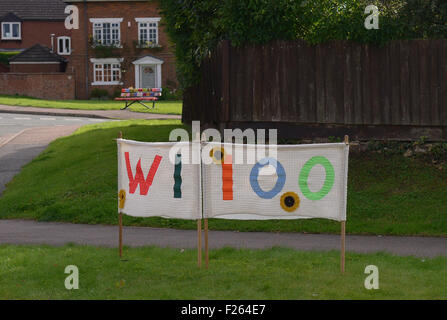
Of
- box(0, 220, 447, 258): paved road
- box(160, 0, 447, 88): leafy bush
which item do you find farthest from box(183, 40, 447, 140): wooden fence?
box(0, 220, 447, 258): paved road

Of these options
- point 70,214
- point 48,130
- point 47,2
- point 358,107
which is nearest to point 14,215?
point 70,214

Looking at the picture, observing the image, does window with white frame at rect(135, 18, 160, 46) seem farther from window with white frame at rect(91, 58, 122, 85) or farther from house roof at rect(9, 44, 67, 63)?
house roof at rect(9, 44, 67, 63)

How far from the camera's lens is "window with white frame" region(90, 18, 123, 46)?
2170 inches

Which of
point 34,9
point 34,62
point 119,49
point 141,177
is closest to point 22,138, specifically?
point 141,177

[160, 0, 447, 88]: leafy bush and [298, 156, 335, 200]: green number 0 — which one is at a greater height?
[160, 0, 447, 88]: leafy bush

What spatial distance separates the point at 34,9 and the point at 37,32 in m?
2.43

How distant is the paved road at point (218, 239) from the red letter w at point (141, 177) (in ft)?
5.95

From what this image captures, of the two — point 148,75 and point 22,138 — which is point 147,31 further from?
point 22,138

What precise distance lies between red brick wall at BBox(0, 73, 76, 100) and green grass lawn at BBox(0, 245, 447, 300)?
45.1m

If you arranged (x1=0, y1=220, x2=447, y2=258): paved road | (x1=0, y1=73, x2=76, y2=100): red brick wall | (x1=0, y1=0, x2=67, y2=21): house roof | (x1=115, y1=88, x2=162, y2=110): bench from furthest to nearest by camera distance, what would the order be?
1. (x1=0, y1=0, x2=67, y2=21): house roof
2. (x1=0, y1=73, x2=76, y2=100): red brick wall
3. (x1=115, y1=88, x2=162, y2=110): bench
4. (x1=0, y1=220, x2=447, y2=258): paved road

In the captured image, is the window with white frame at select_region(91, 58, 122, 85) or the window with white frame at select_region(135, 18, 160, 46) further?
the window with white frame at select_region(91, 58, 122, 85)

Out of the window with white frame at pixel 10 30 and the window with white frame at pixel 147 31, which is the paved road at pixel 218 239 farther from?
the window with white frame at pixel 10 30

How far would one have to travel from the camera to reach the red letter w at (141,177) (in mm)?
8992

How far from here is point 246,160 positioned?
28.4ft
